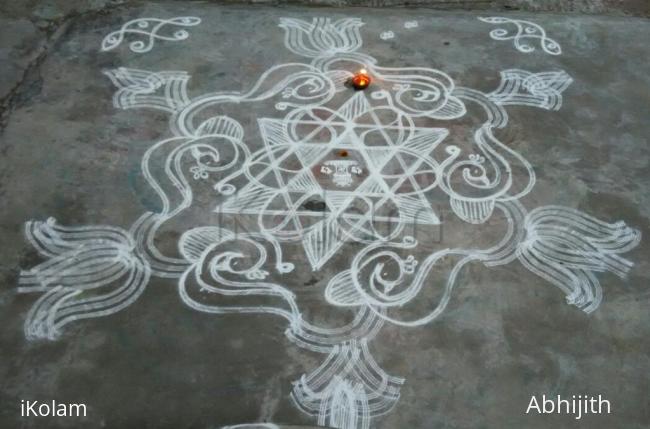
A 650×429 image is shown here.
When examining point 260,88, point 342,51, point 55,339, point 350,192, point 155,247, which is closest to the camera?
point 55,339

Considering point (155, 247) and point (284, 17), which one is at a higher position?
point (284, 17)

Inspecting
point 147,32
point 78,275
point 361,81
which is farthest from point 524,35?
point 78,275

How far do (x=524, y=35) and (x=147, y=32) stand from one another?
2.26 meters

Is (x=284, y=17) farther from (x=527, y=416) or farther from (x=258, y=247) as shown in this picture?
(x=527, y=416)

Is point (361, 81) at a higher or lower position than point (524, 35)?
lower

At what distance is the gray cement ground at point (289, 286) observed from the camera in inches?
95.6

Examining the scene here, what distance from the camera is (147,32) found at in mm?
3889

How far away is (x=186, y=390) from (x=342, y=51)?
2217 mm

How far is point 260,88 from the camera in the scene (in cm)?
356

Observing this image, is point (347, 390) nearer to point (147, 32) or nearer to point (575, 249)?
point (575, 249)

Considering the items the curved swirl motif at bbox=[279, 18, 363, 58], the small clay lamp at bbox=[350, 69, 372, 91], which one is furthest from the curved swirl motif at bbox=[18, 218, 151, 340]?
the curved swirl motif at bbox=[279, 18, 363, 58]

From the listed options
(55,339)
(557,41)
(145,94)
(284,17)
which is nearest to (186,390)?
(55,339)

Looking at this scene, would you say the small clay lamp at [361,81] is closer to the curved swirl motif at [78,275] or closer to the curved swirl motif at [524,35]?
the curved swirl motif at [524,35]

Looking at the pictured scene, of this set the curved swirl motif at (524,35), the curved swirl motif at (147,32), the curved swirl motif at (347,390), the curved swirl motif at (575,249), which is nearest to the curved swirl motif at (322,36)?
the curved swirl motif at (147,32)
